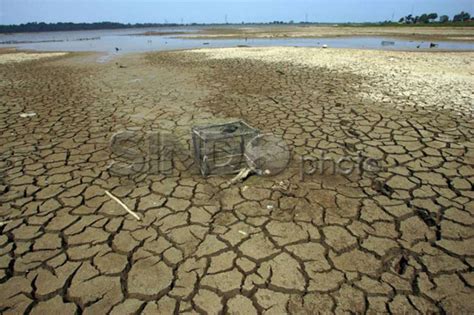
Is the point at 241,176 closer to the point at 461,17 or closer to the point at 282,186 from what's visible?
the point at 282,186

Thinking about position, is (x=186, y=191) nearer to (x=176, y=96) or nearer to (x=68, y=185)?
(x=68, y=185)

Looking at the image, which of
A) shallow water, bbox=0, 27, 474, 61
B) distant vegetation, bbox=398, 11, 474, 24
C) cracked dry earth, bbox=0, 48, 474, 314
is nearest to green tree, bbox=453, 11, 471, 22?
distant vegetation, bbox=398, 11, 474, 24

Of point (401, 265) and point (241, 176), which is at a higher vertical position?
point (241, 176)

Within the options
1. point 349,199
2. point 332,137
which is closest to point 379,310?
point 349,199

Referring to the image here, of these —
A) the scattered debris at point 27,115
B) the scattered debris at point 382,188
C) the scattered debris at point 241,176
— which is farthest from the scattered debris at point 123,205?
the scattered debris at point 27,115

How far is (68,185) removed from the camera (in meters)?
3.42

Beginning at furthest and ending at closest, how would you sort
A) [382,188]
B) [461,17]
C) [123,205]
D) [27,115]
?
1. [461,17]
2. [27,115]
3. [382,188]
4. [123,205]

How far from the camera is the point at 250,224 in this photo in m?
2.72

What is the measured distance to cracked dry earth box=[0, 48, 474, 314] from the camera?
2020 mm

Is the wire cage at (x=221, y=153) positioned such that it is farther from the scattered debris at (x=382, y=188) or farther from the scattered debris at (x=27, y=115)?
the scattered debris at (x=27, y=115)

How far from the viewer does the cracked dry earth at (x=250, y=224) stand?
79.5 inches

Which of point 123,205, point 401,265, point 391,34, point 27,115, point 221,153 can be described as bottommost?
point 401,265

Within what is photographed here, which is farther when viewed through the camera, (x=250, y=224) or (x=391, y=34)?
(x=391, y=34)

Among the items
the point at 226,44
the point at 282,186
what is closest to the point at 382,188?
the point at 282,186
